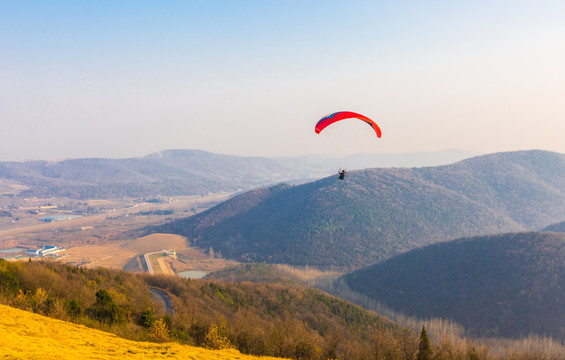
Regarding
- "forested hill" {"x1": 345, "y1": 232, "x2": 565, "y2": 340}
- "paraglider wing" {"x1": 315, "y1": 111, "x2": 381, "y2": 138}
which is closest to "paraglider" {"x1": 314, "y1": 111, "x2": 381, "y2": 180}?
"paraglider wing" {"x1": 315, "y1": 111, "x2": 381, "y2": 138}

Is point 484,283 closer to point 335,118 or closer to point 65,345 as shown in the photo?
point 335,118

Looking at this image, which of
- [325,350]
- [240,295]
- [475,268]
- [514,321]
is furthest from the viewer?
[475,268]

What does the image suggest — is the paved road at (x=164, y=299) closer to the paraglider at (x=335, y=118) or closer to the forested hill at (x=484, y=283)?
the paraglider at (x=335, y=118)

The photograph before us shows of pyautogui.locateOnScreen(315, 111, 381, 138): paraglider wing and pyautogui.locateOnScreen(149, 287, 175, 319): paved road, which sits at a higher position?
pyautogui.locateOnScreen(315, 111, 381, 138): paraglider wing

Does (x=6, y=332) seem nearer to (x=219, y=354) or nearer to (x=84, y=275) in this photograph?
(x=219, y=354)

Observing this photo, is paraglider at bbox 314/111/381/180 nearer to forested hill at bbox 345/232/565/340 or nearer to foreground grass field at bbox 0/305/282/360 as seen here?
foreground grass field at bbox 0/305/282/360

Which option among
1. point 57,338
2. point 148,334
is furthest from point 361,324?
point 57,338

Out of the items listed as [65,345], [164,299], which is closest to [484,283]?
[164,299]
